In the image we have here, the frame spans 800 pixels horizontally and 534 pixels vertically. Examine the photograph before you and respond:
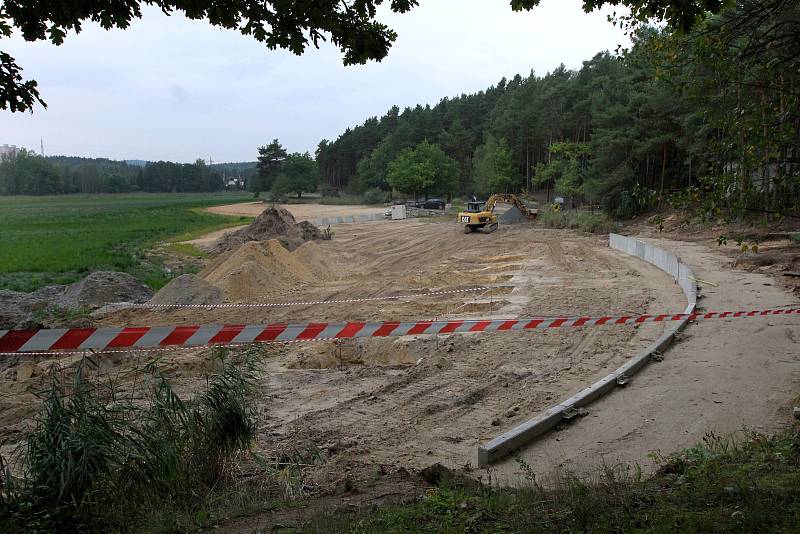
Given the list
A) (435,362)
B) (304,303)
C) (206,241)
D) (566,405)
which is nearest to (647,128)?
(206,241)

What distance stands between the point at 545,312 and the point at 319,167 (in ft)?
388

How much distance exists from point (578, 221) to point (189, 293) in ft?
91.0

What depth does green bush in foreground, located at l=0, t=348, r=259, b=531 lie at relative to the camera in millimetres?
4496

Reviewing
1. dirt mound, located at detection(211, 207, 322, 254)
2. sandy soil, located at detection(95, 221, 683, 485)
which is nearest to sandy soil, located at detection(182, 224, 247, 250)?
dirt mound, located at detection(211, 207, 322, 254)

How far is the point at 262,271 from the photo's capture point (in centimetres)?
2128

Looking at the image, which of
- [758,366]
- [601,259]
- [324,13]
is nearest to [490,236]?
[601,259]

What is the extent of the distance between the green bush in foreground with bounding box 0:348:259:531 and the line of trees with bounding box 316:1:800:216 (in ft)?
20.5

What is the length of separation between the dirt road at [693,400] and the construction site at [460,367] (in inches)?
1.4

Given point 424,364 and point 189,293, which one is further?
point 189,293

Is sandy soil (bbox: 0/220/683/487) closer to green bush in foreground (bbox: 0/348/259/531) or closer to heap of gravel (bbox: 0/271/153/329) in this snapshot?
green bush in foreground (bbox: 0/348/259/531)

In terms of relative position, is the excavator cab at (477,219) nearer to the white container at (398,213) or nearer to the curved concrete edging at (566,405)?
the white container at (398,213)

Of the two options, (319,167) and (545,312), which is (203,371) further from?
(319,167)

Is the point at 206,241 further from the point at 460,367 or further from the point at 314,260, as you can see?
the point at 460,367

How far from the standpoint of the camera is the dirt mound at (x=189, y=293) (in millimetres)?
18250
